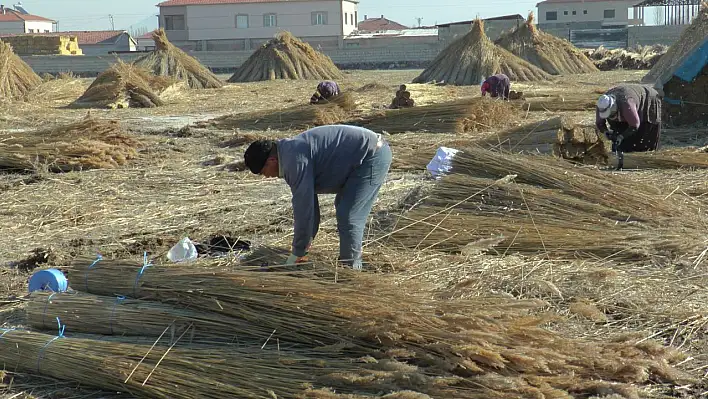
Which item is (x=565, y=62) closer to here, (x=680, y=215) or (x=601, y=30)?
(x=601, y=30)

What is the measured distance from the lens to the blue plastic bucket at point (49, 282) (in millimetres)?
4684

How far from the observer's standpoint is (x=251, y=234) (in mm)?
6227

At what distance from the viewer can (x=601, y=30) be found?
41188 millimetres

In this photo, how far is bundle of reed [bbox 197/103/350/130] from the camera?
11898 millimetres

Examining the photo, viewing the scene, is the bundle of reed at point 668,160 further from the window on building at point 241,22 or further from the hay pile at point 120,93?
the window on building at point 241,22

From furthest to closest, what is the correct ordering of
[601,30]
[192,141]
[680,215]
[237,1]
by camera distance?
[237,1] < [601,30] < [192,141] < [680,215]

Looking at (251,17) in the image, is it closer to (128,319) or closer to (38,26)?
(38,26)

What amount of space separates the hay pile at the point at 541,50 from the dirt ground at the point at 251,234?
1522 cm

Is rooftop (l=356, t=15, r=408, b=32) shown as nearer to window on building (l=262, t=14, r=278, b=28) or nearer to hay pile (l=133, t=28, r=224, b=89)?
window on building (l=262, t=14, r=278, b=28)

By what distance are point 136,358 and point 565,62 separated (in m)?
23.9

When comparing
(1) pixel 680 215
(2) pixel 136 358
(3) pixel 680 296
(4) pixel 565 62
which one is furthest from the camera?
(4) pixel 565 62

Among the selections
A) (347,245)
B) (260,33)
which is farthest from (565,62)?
(260,33)

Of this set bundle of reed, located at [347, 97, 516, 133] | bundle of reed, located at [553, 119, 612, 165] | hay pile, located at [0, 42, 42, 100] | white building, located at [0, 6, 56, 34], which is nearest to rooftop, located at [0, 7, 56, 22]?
white building, located at [0, 6, 56, 34]

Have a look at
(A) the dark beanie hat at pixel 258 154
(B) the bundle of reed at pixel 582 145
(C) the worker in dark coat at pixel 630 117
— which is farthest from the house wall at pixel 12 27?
(A) the dark beanie hat at pixel 258 154
